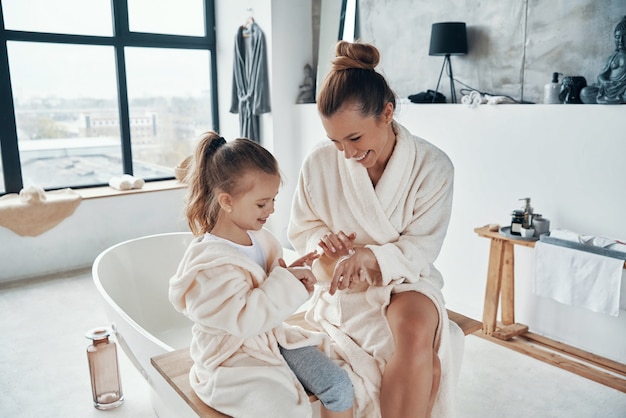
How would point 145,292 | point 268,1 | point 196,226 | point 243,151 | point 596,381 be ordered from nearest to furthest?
point 243,151
point 196,226
point 596,381
point 145,292
point 268,1

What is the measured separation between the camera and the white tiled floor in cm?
211

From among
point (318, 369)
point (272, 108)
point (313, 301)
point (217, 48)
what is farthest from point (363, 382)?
point (217, 48)

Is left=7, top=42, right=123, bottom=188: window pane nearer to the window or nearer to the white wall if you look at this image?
the window

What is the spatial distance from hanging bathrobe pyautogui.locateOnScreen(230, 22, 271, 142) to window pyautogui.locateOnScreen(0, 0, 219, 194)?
1.22 feet

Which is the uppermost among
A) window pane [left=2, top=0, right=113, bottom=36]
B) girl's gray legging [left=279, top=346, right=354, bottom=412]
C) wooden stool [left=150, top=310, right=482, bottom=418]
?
window pane [left=2, top=0, right=113, bottom=36]

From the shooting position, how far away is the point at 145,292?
2777 mm

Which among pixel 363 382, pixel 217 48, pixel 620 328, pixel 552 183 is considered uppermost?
pixel 217 48

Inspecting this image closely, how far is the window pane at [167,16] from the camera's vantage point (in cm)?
421

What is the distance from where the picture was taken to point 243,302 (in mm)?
1252

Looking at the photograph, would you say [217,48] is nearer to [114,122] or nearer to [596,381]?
[114,122]

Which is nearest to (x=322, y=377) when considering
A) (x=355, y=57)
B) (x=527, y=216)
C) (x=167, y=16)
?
(x=355, y=57)

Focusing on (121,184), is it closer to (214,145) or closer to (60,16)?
(60,16)

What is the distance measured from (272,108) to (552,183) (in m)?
2.23

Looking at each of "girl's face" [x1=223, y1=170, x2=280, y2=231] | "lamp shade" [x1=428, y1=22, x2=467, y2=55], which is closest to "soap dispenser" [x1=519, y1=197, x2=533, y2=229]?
"lamp shade" [x1=428, y1=22, x2=467, y2=55]
